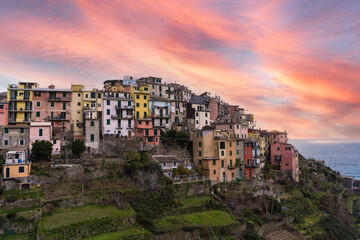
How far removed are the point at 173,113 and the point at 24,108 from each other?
3023cm

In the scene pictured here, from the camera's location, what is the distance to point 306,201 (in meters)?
46.7

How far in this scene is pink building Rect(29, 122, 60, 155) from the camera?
4012 centimetres

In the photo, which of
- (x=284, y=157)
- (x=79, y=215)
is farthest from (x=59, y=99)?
(x=284, y=157)

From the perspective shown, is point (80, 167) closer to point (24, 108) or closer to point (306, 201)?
point (24, 108)

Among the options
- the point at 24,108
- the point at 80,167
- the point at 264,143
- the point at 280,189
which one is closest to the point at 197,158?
the point at 280,189

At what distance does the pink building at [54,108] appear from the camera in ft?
156

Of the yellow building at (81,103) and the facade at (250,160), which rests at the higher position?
the yellow building at (81,103)

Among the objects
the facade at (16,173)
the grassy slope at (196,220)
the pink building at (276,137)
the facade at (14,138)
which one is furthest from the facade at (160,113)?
the pink building at (276,137)

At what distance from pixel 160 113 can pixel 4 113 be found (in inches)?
1124

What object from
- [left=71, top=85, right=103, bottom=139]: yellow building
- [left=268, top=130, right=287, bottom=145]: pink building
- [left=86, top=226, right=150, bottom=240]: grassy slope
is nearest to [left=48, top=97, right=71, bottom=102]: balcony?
[left=71, top=85, right=103, bottom=139]: yellow building

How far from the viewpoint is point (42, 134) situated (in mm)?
40594

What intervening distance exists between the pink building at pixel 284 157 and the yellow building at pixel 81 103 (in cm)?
3946

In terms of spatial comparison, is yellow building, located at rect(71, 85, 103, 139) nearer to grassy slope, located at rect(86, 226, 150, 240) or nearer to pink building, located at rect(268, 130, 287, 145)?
grassy slope, located at rect(86, 226, 150, 240)

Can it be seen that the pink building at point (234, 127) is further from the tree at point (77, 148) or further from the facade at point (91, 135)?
the tree at point (77, 148)
